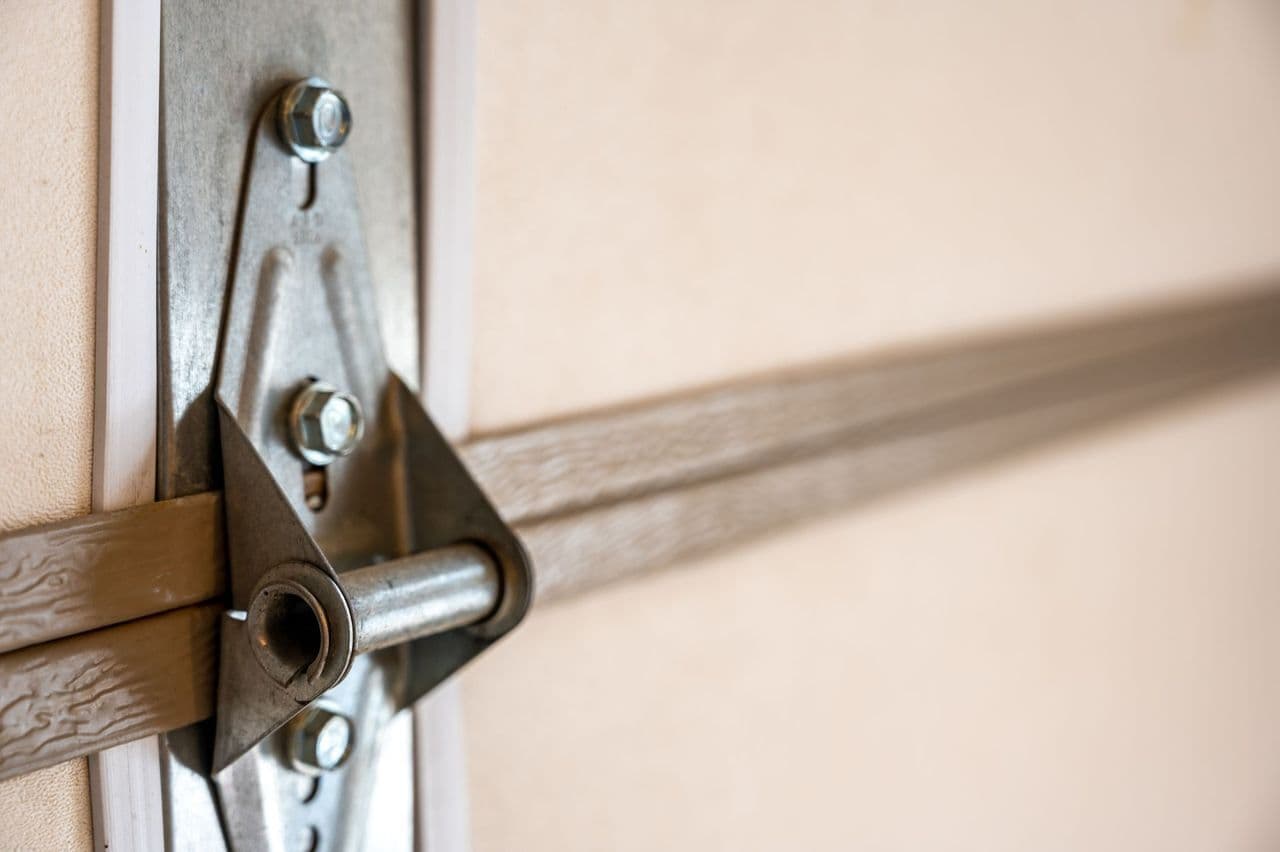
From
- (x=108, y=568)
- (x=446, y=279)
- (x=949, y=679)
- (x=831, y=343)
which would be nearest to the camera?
(x=108, y=568)

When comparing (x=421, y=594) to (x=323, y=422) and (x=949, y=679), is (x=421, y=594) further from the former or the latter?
(x=949, y=679)

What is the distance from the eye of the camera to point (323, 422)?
42 centimetres

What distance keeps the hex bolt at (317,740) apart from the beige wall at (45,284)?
0.26 ft

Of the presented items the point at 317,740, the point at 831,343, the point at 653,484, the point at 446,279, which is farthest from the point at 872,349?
the point at 317,740

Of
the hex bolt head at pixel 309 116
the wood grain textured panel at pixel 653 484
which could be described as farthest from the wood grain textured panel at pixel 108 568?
the hex bolt head at pixel 309 116

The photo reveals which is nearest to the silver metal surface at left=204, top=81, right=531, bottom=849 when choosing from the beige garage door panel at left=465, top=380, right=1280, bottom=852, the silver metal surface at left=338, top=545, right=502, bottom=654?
the silver metal surface at left=338, top=545, right=502, bottom=654

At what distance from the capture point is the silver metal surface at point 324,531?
0.38 meters

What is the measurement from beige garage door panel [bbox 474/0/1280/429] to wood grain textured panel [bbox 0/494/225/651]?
161 mm

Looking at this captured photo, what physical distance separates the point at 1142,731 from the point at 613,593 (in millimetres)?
775

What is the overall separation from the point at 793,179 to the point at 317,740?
41 cm

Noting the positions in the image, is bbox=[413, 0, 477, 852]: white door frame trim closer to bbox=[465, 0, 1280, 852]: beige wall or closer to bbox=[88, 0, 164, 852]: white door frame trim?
bbox=[465, 0, 1280, 852]: beige wall

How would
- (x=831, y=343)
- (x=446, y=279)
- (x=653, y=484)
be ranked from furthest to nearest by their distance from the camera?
1. (x=831, y=343)
2. (x=653, y=484)
3. (x=446, y=279)

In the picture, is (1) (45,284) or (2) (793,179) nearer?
(1) (45,284)

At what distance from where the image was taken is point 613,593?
0.60 metres
